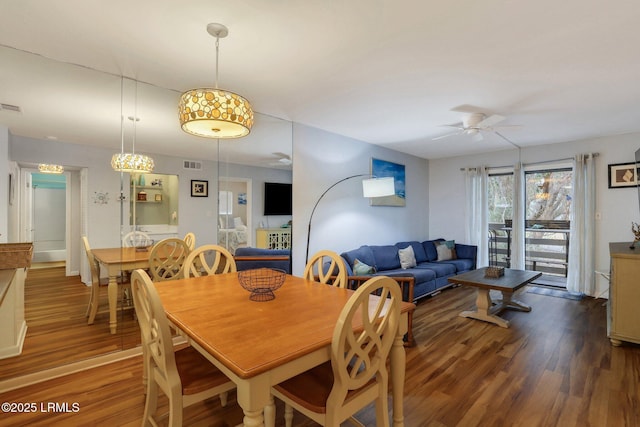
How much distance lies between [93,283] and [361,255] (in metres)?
3.09

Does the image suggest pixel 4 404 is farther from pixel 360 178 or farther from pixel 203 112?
pixel 360 178

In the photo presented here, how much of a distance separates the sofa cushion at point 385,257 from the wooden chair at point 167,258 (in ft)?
8.88

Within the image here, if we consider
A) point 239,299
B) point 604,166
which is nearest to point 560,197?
point 604,166

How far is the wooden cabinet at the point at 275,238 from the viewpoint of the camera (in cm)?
366

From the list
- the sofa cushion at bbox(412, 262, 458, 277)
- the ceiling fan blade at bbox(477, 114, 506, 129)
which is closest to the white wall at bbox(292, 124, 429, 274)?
the sofa cushion at bbox(412, 262, 458, 277)

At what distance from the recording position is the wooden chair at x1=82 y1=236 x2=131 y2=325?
277 centimetres

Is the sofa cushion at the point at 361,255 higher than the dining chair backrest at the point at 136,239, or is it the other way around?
the dining chair backrest at the point at 136,239

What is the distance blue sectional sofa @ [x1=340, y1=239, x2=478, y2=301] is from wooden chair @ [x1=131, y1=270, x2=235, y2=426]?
7.56ft

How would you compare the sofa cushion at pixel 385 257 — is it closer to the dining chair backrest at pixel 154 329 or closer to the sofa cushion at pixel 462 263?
the sofa cushion at pixel 462 263

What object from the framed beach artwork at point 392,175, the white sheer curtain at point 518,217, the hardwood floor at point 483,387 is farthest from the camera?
the white sheer curtain at point 518,217

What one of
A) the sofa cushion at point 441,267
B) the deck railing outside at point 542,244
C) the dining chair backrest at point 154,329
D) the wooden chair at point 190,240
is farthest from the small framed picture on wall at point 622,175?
the dining chair backrest at point 154,329

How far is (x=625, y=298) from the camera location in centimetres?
285

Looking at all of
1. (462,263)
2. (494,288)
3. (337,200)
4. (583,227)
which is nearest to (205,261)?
(337,200)

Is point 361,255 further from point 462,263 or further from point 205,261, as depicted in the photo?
point 205,261
